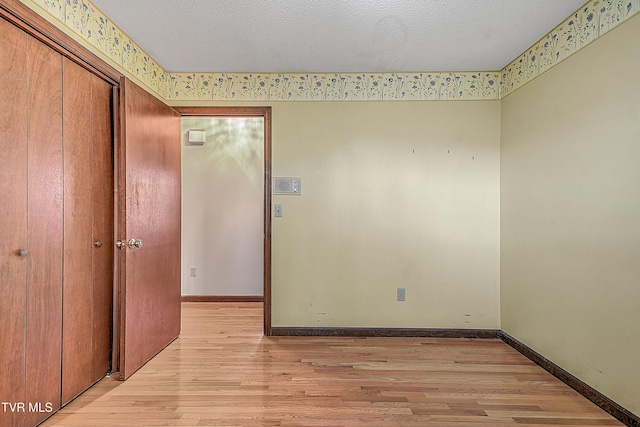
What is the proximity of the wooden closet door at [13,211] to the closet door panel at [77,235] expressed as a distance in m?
0.26

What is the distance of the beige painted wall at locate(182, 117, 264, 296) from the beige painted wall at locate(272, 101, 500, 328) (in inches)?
49.8

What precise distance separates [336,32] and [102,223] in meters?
2.07

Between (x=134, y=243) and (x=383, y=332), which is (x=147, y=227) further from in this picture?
(x=383, y=332)

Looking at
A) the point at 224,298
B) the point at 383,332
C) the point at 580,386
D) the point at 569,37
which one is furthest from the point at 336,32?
the point at 224,298

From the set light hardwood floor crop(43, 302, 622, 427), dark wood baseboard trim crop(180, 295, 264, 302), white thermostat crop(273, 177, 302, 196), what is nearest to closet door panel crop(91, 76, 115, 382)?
light hardwood floor crop(43, 302, 622, 427)

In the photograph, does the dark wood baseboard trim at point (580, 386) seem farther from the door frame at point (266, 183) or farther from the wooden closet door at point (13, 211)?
the wooden closet door at point (13, 211)

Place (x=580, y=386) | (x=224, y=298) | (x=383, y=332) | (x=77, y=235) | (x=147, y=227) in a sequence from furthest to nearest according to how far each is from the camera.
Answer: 1. (x=224, y=298)
2. (x=383, y=332)
3. (x=147, y=227)
4. (x=580, y=386)
5. (x=77, y=235)

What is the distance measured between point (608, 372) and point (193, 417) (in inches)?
93.5

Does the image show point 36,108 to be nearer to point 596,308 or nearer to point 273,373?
point 273,373

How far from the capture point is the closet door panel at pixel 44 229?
5.52ft

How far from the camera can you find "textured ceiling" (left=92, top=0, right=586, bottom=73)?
207 cm

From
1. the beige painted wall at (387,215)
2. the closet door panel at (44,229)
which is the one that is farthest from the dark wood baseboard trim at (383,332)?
the closet door panel at (44,229)

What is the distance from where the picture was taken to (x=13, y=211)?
159cm

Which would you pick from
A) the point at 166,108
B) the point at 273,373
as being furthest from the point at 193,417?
the point at 166,108
